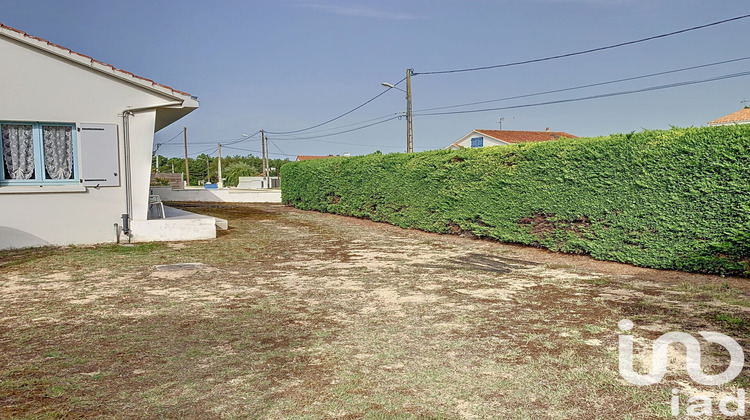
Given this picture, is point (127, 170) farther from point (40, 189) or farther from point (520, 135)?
point (520, 135)

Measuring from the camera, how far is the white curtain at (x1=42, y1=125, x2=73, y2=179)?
10.7 meters

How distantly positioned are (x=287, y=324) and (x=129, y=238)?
7740 mm

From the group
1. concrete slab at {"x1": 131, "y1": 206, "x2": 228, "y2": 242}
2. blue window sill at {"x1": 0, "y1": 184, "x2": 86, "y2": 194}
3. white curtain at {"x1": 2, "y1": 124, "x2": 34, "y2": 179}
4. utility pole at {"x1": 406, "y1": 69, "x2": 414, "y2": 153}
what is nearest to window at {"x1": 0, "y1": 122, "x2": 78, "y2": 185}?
white curtain at {"x1": 2, "y1": 124, "x2": 34, "y2": 179}

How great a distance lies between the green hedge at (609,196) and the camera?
761 cm

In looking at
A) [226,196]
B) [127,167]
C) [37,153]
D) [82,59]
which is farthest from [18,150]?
[226,196]

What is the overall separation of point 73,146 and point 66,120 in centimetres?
57

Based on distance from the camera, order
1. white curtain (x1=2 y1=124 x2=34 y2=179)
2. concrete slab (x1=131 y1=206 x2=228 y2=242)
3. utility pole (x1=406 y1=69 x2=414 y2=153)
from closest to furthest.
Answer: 1. white curtain (x1=2 y1=124 x2=34 y2=179)
2. concrete slab (x1=131 y1=206 x2=228 y2=242)
3. utility pole (x1=406 y1=69 x2=414 y2=153)

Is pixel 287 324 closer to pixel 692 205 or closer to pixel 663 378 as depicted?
pixel 663 378

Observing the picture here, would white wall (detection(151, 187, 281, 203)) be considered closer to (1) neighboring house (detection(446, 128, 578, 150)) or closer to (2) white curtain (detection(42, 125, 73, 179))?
(2) white curtain (detection(42, 125, 73, 179))

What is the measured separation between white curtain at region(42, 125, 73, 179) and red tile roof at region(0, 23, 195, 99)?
151 centimetres

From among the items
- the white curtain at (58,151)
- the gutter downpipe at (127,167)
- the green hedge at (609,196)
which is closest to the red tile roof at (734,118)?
the green hedge at (609,196)

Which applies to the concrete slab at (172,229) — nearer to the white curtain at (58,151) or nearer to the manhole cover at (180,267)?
the white curtain at (58,151)

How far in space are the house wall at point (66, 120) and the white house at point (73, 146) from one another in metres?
0.02

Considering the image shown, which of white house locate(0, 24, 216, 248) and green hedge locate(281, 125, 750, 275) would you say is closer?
green hedge locate(281, 125, 750, 275)
